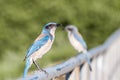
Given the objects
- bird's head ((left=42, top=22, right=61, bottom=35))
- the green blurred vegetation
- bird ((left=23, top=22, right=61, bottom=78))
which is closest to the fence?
bird ((left=23, top=22, right=61, bottom=78))

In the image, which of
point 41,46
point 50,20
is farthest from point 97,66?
point 50,20

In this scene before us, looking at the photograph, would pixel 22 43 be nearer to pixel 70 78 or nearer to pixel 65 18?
pixel 65 18

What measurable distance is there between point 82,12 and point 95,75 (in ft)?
43.4

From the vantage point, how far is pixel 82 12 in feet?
63.7

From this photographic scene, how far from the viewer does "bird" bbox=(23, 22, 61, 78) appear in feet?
11.0

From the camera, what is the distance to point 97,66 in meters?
6.70

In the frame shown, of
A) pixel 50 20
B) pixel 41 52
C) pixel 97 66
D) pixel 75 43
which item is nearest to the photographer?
pixel 41 52

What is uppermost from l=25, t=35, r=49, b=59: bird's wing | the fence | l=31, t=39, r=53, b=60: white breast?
the fence

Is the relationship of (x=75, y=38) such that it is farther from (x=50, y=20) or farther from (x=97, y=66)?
(x=50, y=20)

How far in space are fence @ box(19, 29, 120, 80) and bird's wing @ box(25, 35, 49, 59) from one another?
5.3 inches

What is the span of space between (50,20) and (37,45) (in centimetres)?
1283

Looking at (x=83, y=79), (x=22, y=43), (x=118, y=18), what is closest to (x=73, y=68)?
(x=83, y=79)

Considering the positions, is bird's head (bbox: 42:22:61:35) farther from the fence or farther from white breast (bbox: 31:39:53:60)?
the fence

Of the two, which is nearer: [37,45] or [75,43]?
[37,45]
